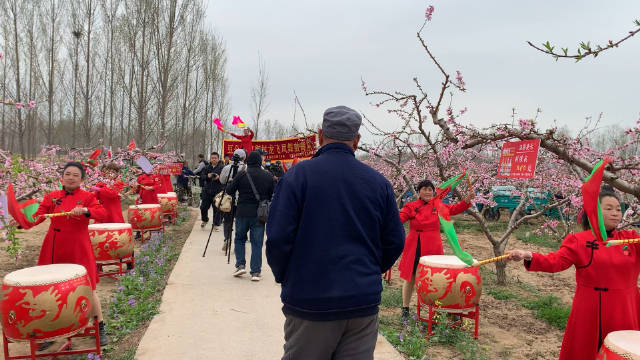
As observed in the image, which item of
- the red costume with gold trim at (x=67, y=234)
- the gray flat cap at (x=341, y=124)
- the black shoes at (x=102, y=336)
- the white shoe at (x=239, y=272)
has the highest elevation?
the gray flat cap at (x=341, y=124)

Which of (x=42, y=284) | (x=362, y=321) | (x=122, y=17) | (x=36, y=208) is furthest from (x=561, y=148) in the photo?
(x=122, y=17)

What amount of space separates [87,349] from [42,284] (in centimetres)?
82

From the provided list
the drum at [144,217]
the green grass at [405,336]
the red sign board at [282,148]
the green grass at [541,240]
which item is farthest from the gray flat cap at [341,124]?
the red sign board at [282,148]

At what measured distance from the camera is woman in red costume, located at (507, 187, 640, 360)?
110 inches

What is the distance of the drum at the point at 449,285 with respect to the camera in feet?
14.6

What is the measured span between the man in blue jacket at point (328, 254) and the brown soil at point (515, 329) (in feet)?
8.36

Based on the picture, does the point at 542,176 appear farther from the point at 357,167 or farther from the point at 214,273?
the point at 357,167

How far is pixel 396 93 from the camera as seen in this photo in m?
4.95

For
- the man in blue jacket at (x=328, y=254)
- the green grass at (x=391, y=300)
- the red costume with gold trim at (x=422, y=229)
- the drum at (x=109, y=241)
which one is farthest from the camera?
the drum at (x=109, y=241)

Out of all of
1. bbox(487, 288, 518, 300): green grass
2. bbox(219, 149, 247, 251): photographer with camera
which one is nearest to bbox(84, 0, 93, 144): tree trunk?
bbox(219, 149, 247, 251): photographer with camera

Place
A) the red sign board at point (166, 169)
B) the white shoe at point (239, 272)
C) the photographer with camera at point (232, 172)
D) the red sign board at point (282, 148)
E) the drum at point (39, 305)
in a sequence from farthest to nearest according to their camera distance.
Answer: the red sign board at point (282, 148) < the red sign board at point (166, 169) < the photographer with camera at point (232, 172) < the white shoe at point (239, 272) < the drum at point (39, 305)

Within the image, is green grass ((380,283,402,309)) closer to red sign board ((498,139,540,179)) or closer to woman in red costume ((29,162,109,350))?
red sign board ((498,139,540,179))

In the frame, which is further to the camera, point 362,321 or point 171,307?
point 171,307

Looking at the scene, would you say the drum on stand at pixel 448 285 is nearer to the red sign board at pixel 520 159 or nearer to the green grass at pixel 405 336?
the green grass at pixel 405 336
